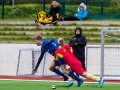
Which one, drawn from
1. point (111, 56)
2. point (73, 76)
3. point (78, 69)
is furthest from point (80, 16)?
point (78, 69)

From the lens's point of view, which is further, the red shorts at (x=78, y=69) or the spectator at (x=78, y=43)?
the spectator at (x=78, y=43)

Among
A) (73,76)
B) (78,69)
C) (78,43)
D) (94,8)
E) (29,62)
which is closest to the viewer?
(78,69)

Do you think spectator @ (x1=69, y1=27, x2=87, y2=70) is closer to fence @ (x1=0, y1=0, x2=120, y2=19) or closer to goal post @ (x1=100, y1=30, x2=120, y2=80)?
goal post @ (x1=100, y1=30, x2=120, y2=80)

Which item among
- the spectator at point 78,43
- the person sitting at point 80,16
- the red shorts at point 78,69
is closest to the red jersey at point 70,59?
the red shorts at point 78,69

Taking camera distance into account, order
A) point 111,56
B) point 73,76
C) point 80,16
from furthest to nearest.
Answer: point 80,16 < point 111,56 < point 73,76

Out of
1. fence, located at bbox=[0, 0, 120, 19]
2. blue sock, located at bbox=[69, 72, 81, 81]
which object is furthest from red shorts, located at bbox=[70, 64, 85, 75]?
fence, located at bbox=[0, 0, 120, 19]

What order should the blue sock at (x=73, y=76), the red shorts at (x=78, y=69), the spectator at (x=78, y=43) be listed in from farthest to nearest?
the spectator at (x=78, y=43), the blue sock at (x=73, y=76), the red shorts at (x=78, y=69)

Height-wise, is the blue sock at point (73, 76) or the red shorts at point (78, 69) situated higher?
the red shorts at point (78, 69)

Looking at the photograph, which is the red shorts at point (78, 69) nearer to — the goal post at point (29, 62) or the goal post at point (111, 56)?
the goal post at point (111, 56)

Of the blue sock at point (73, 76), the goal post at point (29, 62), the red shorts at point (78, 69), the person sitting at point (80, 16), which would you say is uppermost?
the person sitting at point (80, 16)

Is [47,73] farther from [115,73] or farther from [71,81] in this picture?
[71,81]

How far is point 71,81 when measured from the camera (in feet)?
60.4

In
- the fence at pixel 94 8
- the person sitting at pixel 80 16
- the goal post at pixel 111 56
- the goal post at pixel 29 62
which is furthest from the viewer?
the fence at pixel 94 8

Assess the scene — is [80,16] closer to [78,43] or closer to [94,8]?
[94,8]
